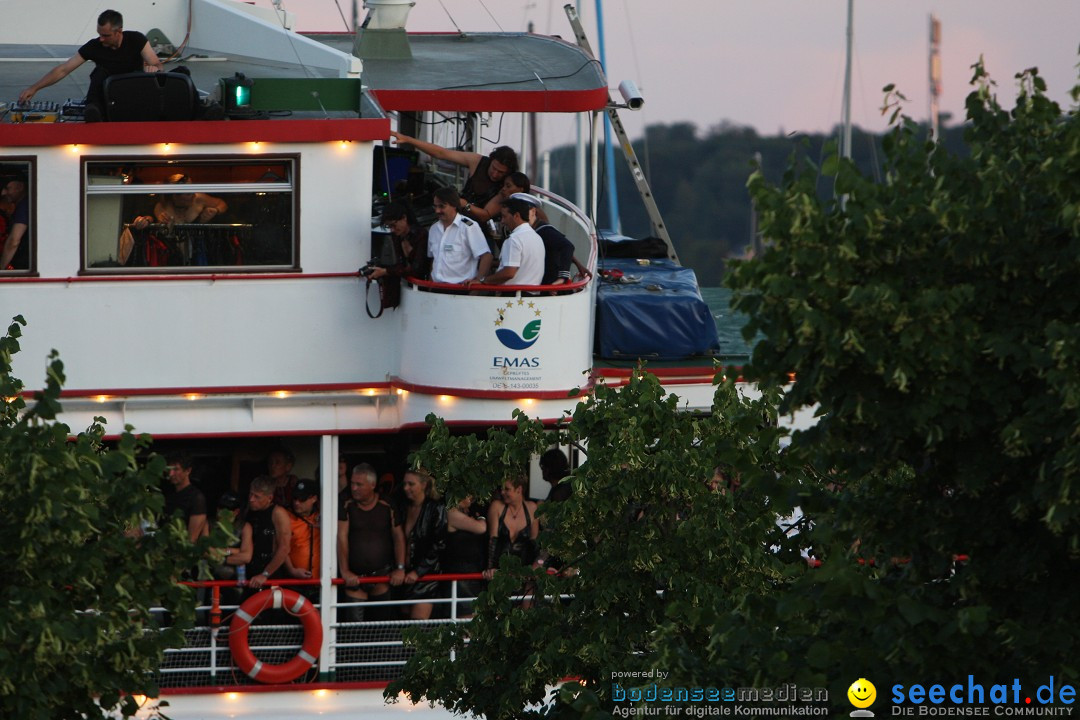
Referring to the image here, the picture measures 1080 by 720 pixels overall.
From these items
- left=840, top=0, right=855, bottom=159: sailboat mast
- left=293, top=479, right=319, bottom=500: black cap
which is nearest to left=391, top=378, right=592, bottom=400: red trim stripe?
left=293, top=479, right=319, bottom=500: black cap

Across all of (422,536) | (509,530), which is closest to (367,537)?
(422,536)

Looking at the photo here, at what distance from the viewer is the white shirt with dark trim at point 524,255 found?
1199 cm

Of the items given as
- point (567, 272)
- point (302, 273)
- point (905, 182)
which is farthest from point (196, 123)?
point (905, 182)

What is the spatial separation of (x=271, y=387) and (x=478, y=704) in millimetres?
4018

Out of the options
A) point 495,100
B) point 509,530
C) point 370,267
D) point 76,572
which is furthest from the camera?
point 495,100

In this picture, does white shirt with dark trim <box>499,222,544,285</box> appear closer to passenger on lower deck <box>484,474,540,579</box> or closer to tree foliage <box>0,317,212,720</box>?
passenger on lower deck <box>484,474,540,579</box>

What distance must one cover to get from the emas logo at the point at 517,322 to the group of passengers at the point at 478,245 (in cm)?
17

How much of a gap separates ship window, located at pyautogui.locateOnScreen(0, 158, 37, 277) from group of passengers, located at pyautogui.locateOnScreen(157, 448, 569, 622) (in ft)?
6.11

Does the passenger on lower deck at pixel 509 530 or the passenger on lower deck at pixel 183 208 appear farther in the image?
the passenger on lower deck at pixel 509 530

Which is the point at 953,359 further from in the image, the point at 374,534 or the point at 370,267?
the point at 374,534

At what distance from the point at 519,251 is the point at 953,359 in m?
6.44

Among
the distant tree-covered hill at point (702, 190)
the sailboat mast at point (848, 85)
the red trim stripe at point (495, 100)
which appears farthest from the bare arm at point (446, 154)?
the distant tree-covered hill at point (702, 190)

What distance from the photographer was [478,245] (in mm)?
12242

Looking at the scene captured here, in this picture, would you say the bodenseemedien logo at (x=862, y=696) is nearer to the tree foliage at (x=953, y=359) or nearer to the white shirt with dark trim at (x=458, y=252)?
the tree foliage at (x=953, y=359)
